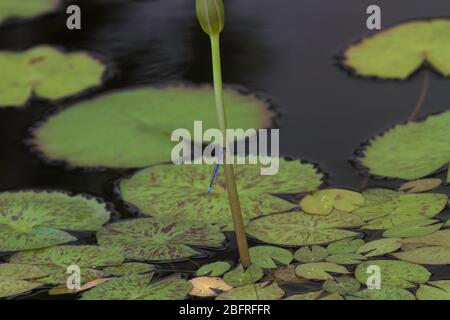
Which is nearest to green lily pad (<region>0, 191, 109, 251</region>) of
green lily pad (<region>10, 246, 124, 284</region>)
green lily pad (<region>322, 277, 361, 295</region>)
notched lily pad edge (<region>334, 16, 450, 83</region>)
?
green lily pad (<region>10, 246, 124, 284</region>)

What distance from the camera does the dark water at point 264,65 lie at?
6.64ft

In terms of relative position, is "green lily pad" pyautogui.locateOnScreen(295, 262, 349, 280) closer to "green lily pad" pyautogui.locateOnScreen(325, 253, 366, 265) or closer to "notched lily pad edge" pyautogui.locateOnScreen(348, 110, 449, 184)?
"green lily pad" pyautogui.locateOnScreen(325, 253, 366, 265)

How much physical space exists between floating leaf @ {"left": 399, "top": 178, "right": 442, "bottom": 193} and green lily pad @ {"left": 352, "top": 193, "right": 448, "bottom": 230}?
0.09ft

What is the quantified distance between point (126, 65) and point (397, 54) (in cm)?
68

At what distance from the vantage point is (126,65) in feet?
8.12

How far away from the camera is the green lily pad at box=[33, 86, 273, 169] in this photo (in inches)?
81.4

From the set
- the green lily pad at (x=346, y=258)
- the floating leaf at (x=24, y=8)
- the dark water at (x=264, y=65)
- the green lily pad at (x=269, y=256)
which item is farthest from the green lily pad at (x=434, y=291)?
the floating leaf at (x=24, y=8)

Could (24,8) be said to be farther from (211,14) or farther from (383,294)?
(383,294)

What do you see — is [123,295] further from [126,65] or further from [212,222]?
[126,65]

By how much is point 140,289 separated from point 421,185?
1.93 ft

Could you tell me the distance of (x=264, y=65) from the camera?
2387 millimetres

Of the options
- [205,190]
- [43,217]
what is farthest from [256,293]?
[43,217]

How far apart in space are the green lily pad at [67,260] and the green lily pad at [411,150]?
56 cm

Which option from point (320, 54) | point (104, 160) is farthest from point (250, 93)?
point (104, 160)
